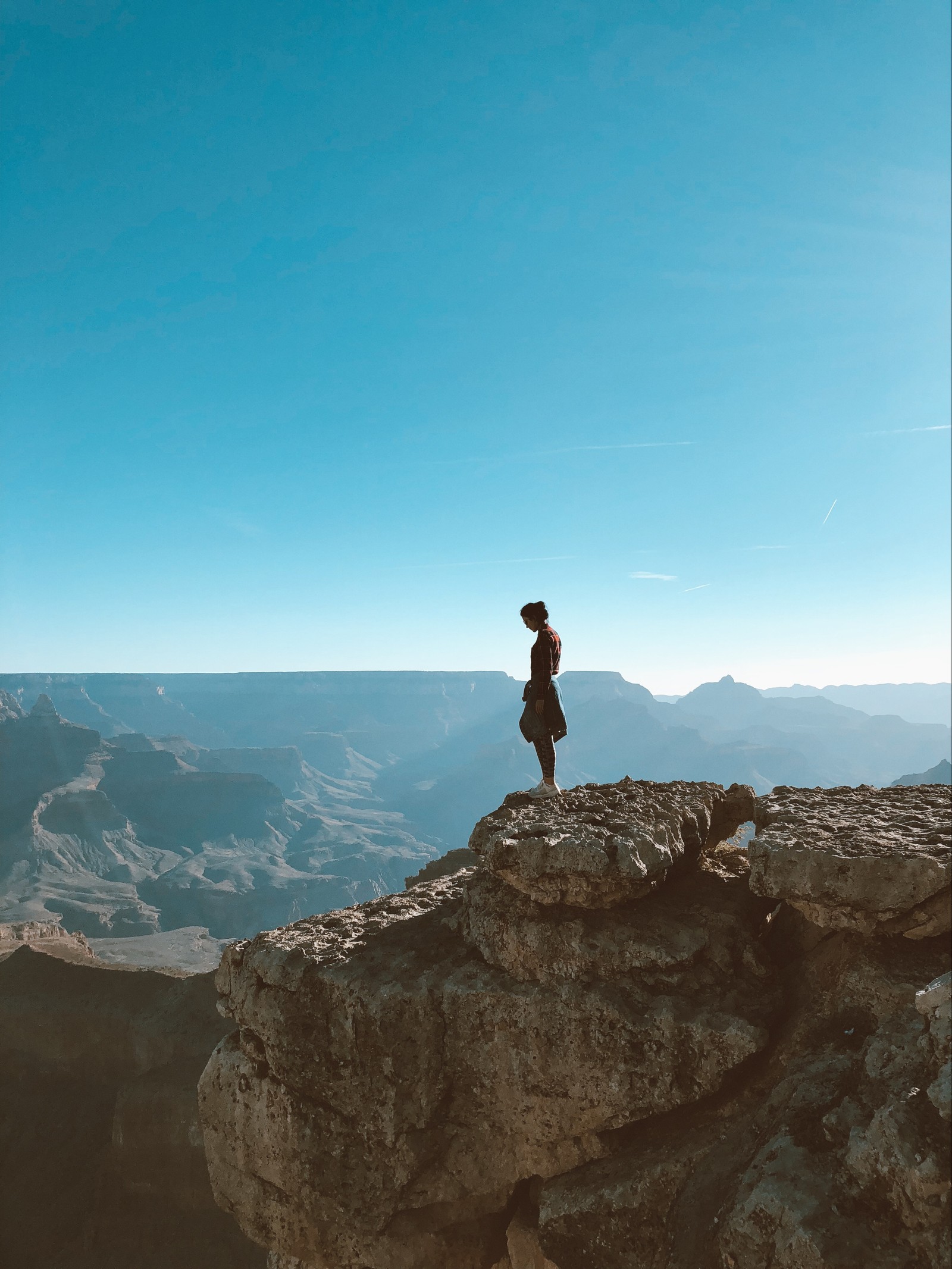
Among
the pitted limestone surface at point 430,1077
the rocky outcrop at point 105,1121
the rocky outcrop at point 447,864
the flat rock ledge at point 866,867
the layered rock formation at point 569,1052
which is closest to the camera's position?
the flat rock ledge at point 866,867

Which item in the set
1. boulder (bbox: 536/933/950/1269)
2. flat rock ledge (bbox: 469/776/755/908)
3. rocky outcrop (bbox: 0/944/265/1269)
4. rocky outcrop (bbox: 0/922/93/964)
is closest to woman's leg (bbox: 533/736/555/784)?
flat rock ledge (bbox: 469/776/755/908)

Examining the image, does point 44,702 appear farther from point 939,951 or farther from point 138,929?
point 939,951

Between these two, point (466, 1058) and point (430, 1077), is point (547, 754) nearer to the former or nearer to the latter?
point (466, 1058)

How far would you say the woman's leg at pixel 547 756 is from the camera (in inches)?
400

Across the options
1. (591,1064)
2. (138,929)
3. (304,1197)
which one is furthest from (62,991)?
(138,929)

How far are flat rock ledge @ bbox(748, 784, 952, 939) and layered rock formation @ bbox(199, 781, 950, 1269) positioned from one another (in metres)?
0.06

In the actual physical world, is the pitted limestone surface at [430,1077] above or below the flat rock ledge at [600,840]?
below

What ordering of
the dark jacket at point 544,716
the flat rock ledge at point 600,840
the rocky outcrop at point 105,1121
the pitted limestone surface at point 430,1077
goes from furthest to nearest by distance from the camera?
the rocky outcrop at point 105,1121
the dark jacket at point 544,716
the flat rock ledge at point 600,840
the pitted limestone surface at point 430,1077

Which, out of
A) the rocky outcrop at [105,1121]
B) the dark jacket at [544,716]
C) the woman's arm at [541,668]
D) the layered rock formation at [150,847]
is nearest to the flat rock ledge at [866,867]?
the dark jacket at [544,716]

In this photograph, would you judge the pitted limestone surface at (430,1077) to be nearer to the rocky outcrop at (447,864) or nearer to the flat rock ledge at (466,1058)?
the flat rock ledge at (466,1058)

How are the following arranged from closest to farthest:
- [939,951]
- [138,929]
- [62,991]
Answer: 1. [939,951]
2. [62,991]
3. [138,929]

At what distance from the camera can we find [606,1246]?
643cm

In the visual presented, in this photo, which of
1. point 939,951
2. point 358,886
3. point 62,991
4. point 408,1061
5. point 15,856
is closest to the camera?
point 939,951

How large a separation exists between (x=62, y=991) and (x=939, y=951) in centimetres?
3457
